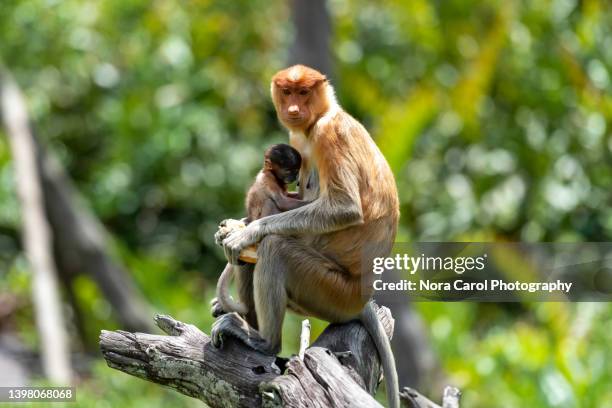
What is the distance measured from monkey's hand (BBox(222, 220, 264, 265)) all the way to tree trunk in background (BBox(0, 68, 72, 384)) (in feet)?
13.4

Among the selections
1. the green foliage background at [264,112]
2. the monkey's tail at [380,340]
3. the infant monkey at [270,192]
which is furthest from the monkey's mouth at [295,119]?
the green foliage background at [264,112]

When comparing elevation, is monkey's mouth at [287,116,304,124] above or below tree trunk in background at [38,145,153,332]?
below

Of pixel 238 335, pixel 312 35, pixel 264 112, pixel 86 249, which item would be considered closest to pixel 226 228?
pixel 238 335

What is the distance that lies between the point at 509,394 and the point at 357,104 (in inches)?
197

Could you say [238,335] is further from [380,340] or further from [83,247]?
[83,247]

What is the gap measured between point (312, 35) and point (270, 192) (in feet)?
14.8

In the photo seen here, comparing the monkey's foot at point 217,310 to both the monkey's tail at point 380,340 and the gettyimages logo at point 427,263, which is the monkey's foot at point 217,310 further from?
the gettyimages logo at point 427,263

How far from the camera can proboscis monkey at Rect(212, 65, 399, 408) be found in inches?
158

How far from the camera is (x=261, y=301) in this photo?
3.95 meters

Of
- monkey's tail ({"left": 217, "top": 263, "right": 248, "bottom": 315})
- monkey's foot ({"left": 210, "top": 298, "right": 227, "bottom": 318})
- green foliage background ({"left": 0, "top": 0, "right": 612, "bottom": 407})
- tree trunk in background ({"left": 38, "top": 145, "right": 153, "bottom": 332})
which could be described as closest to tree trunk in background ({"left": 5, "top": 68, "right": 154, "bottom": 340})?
tree trunk in background ({"left": 38, "top": 145, "right": 153, "bottom": 332})

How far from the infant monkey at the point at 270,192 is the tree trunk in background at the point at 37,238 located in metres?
3.88

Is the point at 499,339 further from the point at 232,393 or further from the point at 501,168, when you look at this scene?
the point at 232,393

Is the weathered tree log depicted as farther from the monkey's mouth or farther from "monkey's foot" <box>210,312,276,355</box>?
the monkey's mouth

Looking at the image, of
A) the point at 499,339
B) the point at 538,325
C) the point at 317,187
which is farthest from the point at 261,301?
the point at 538,325
